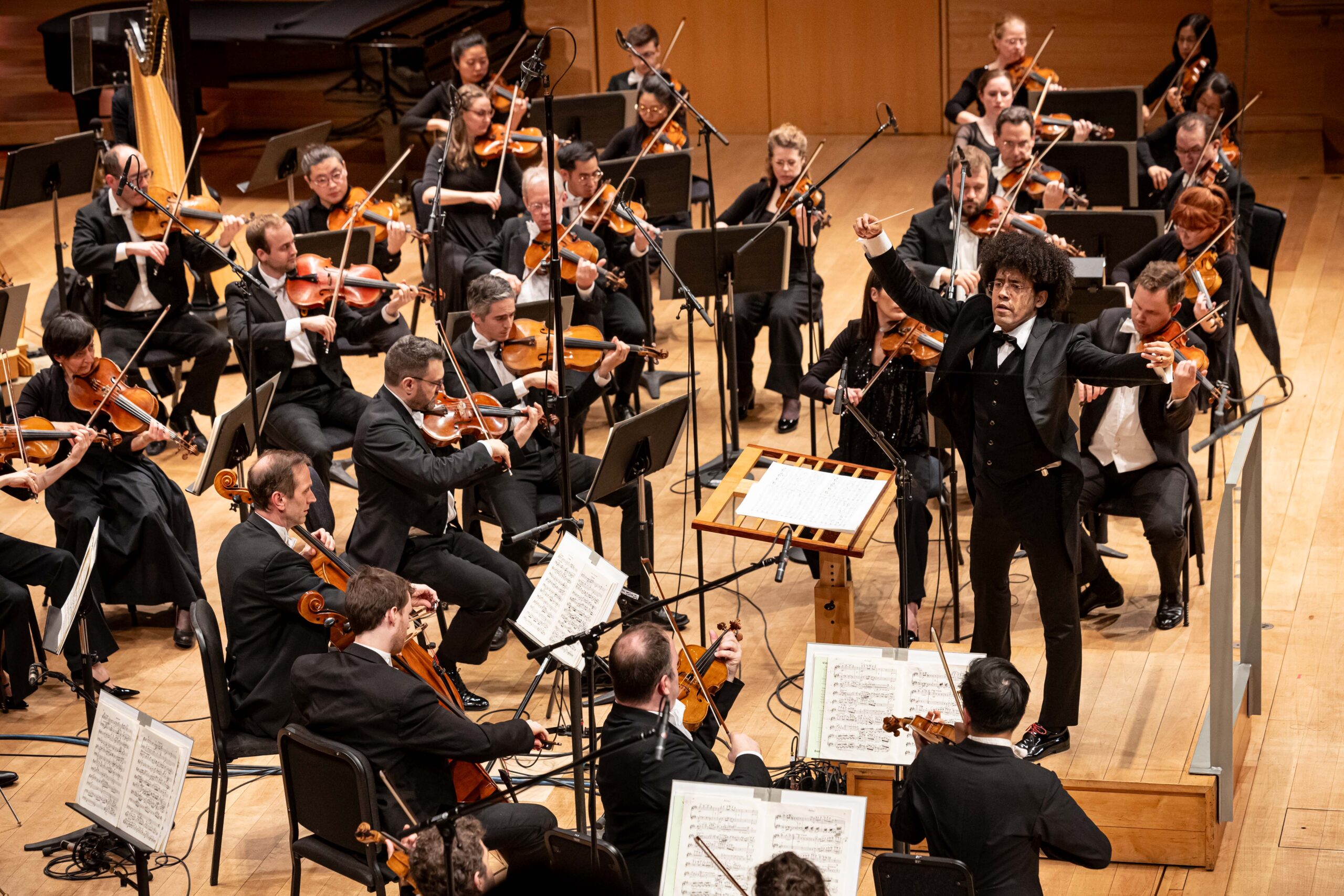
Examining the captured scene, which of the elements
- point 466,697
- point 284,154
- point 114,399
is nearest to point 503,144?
point 284,154

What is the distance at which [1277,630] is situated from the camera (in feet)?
16.8

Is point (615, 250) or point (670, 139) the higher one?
point (670, 139)

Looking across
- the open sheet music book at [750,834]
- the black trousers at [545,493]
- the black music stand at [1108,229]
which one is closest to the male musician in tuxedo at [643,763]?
the open sheet music book at [750,834]

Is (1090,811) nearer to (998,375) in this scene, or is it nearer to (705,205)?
(998,375)

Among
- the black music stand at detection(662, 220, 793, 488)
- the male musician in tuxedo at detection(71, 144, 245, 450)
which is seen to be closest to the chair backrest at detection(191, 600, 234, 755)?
the black music stand at detection(662, 220, 793, 488)

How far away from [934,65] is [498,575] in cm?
737

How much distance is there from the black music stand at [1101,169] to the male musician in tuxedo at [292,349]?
3.10m

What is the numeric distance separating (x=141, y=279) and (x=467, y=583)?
2.58m

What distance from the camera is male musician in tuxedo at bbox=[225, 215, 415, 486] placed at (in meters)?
5.74

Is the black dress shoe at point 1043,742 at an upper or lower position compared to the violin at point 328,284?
lower

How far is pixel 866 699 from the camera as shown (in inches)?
146

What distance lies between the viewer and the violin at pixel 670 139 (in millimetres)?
7664

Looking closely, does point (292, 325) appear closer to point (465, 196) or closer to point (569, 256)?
point (569, 256)

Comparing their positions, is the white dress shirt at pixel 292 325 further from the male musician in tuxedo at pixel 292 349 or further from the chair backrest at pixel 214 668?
the chair backrest at pixel 214 668
